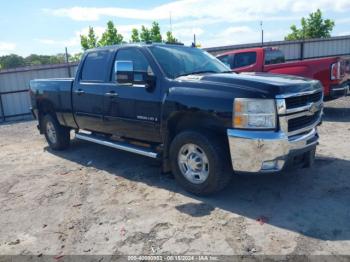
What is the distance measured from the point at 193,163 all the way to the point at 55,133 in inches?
160

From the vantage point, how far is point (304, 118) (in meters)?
4.22

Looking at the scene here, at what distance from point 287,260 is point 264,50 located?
794 centimetres

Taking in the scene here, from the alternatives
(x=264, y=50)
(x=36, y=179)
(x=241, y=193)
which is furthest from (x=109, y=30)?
(x=241, y=193)

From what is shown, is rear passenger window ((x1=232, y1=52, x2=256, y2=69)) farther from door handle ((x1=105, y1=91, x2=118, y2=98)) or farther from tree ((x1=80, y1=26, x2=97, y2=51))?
tree ((x1=80, y1=26, x2=97, y2=51))

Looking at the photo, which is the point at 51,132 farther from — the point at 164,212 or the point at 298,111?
the point at 298,111

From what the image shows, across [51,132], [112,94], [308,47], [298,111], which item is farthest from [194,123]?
[308,47]

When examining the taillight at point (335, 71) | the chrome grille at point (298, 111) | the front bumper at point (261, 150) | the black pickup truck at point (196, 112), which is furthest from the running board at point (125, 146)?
the taillight at point (335, 71)

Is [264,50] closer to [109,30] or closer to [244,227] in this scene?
[244,227]

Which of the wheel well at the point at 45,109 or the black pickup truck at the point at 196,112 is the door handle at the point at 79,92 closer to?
the black pickup truck at the point at 196,112

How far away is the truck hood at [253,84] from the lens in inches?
151

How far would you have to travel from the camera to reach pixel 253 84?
155 inches

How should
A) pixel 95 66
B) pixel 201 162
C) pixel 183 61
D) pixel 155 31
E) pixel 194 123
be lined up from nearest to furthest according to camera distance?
pixel 201 162 → pixel 194 123 → pixel 183 61 → pixel 95 66 → pixel 155 31

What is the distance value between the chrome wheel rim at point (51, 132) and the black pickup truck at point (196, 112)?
4.76 feet

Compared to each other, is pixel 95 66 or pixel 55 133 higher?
pixel 95 66
